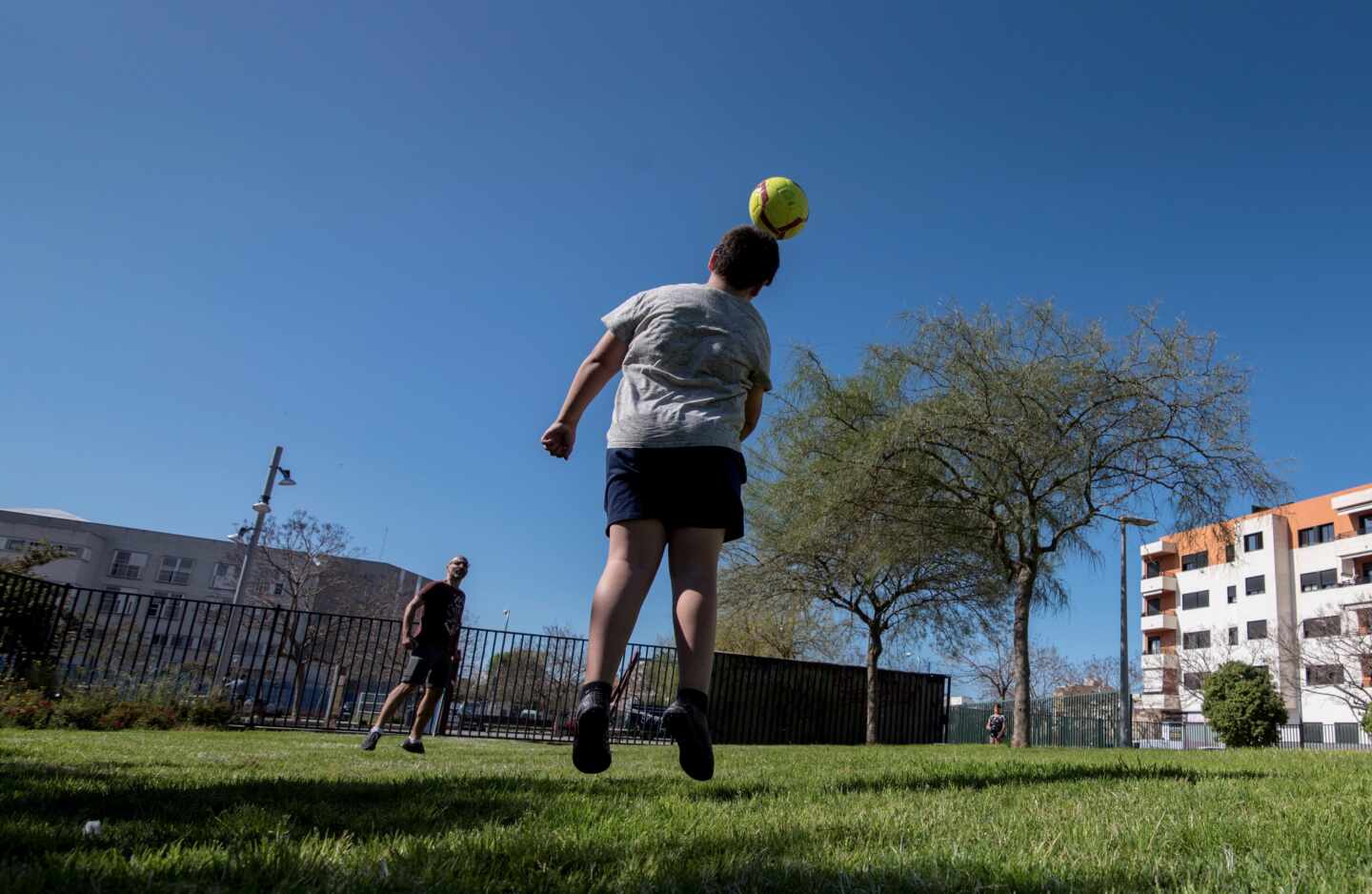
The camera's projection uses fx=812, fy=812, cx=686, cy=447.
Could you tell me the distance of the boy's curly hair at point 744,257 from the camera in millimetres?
3248

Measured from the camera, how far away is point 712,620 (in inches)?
109

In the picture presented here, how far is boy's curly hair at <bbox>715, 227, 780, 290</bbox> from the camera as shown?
3.25 m

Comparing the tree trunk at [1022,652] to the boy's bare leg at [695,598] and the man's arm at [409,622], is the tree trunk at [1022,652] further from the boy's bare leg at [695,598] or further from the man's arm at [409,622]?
the boy's bare leg at [695,598]

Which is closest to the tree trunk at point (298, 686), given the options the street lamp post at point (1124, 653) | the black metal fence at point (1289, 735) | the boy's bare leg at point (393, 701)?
the boy's bare leg at point (393, 701)

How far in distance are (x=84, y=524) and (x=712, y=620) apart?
266ft

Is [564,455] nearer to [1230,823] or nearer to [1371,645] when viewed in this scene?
[1230,823]

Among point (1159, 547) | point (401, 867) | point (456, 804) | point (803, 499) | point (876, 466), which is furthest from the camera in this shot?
point (1159, 547)

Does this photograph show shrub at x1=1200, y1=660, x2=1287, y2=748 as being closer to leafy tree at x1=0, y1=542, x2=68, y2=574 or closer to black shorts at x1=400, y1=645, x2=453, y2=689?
black shorts at x1=400, y1=645, x2=453, y2=689

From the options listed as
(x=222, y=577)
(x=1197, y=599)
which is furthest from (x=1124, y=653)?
(x=222, y=577)

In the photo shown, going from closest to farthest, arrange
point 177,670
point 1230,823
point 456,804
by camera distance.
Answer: point 1230,823
point 456,804
point 177,670

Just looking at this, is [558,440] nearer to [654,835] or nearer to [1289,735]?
[654,835]

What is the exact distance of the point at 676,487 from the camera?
2.77 metres

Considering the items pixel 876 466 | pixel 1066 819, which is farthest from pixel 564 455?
pixel 876 466

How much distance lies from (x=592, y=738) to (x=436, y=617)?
5317 millimetres
